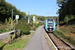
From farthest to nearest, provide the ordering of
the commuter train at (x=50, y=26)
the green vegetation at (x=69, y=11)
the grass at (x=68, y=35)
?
the green vegetation at (x=69, y=11) → the commuter train at (x=50, y=26) → the grass at (x=68, y=35)

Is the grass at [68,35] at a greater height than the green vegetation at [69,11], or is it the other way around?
the green vegetation at [69,11]

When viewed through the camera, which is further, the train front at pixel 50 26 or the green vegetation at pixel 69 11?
the green vegetation at pixel 69 11

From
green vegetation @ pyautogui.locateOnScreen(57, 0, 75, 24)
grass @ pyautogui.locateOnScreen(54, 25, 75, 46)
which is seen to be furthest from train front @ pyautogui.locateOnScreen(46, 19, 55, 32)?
green vegetation @ pyautogui.locateOnScreen(57, 0, 75, 24)

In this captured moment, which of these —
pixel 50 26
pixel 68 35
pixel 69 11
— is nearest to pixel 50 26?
pixel 50 26

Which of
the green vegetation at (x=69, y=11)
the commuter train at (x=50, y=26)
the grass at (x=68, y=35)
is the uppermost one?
the green vegetation at (x=69, y=11)

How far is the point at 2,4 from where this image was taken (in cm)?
2808

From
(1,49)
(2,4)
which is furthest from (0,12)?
(1,49)

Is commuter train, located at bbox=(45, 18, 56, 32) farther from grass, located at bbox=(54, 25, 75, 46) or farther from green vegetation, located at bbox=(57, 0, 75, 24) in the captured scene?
green vegetation, located at bbox=(57, 0, 75, 24)

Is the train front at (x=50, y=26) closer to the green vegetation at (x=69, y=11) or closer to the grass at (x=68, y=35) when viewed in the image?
the grass at (x=68, y=35)

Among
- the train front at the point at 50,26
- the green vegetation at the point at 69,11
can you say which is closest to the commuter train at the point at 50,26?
the train front at the point at 50,26

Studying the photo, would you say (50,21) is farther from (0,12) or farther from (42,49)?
(0,12)

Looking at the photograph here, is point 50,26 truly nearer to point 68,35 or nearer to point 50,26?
point 50,26

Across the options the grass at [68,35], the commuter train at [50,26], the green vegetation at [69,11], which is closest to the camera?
the grass at [68,35]

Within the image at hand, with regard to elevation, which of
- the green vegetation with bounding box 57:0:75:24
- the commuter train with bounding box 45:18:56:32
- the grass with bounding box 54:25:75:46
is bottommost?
the grass with bounding box 54:25:75:46
